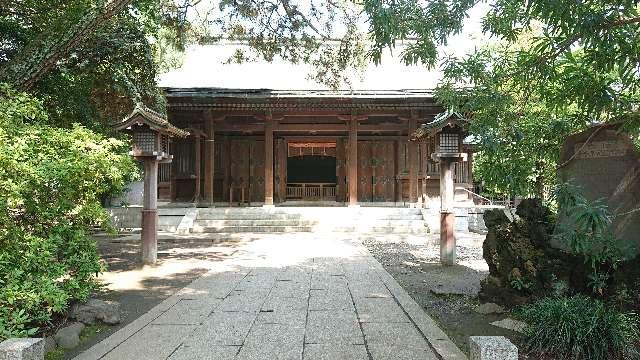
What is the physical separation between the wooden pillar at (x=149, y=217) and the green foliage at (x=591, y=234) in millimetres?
7662

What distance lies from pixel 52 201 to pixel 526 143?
5.56 meters

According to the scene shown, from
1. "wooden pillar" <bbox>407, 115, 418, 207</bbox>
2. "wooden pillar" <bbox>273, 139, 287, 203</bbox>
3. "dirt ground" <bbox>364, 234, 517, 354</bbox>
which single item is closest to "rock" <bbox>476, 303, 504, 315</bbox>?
"dirt ground" <bbox>364, 234, 517, 354</bbox>

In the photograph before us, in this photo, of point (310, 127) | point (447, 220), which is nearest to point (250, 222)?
point (310, 127)

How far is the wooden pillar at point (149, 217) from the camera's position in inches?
361

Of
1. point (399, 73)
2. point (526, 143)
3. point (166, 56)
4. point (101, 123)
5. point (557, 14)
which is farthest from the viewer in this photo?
point (166, 56)

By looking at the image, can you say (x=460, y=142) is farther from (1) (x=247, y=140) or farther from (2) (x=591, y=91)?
(1) (x=247, y=140)

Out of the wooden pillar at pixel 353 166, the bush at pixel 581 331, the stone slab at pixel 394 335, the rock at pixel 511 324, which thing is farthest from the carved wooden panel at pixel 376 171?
the bush at pixel 581 331

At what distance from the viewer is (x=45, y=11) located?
913 centimetres

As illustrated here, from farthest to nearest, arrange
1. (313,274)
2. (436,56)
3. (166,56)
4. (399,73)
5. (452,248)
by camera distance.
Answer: (166,56), (399,73), (452,248), (313,274), (436,56)

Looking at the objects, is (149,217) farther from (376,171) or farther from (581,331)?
(376,171)

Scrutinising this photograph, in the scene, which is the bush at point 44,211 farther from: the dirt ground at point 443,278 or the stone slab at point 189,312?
the dirt ground at point 443,278

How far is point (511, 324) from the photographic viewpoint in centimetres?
514

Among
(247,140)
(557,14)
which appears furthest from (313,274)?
(247,140)

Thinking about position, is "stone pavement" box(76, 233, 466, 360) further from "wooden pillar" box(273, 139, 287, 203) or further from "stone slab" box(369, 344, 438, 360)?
"wooden pillar" box(273, 139, 287, 203)
